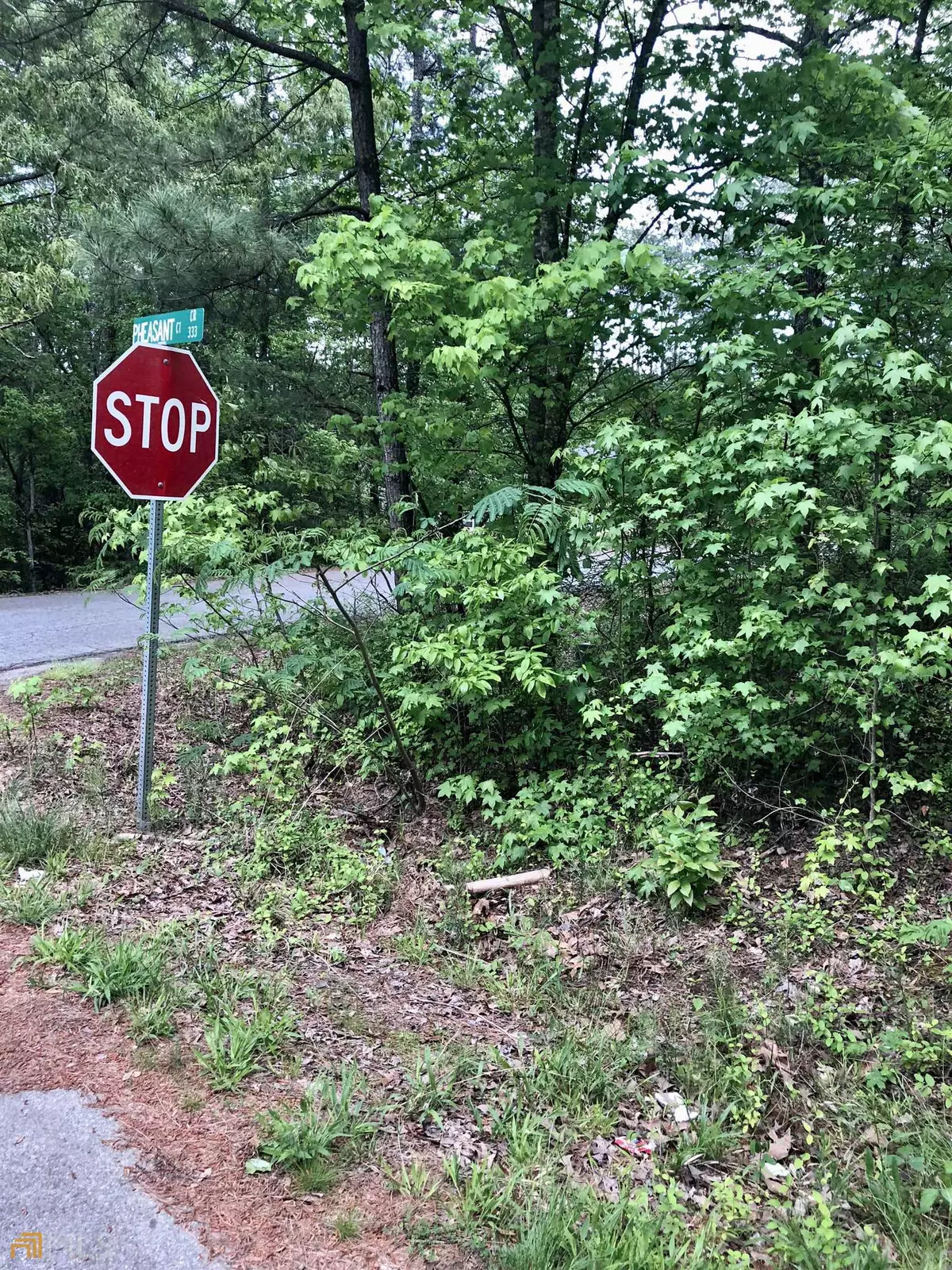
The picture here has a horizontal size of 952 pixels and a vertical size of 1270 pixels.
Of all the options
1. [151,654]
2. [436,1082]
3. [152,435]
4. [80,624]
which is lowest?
[436,1082]

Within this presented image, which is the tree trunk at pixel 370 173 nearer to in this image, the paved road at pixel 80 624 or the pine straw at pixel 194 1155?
the paved road at pixel 80 624

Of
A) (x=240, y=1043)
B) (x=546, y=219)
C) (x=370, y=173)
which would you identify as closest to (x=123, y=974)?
(x=240, y=1043)

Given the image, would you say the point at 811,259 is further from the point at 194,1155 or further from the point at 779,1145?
the point at 194,1155

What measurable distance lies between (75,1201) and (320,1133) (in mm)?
712

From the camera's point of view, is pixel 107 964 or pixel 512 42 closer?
pixel 107 964

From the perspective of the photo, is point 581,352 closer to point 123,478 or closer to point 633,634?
point 633,634

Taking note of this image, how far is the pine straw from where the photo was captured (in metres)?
2.18

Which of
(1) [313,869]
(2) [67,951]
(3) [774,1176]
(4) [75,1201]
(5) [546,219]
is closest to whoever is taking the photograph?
(4) [75,1201]

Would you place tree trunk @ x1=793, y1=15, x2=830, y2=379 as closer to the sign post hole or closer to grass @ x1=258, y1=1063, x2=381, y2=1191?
the sign post hole

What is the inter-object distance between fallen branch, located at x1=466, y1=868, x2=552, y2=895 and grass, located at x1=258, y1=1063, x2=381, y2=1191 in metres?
1.79

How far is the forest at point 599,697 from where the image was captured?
289cm

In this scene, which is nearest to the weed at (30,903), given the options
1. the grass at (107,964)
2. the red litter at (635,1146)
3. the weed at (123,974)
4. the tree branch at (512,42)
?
the grass at (107,964)

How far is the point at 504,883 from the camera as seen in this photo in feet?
15.0

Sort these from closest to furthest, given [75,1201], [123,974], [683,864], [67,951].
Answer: [75,1201]
[123,974]
[67,951]
[683,864]
